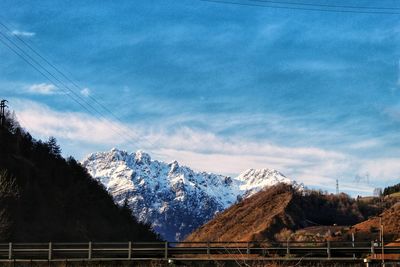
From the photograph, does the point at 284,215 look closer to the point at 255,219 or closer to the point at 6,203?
the point at 255,219

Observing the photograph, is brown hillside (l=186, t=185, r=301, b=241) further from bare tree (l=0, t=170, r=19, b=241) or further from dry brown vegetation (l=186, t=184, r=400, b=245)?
bare tree (l=0, t=170, r=19, b=241)

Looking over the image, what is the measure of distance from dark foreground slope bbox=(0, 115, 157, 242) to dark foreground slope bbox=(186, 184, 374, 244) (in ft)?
48.1

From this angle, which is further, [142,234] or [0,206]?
[142,234]

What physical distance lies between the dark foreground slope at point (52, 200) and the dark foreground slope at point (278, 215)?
14.7 m

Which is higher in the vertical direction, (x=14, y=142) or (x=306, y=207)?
(x=14, y=142)

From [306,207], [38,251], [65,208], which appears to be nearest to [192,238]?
[306,207]

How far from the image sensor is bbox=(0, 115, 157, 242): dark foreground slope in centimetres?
7000

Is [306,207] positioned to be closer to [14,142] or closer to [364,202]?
[364,202]

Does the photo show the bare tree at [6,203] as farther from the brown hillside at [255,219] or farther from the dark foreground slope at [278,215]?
the dark foreground slope at [278,215]

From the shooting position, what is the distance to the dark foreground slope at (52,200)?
2756 inches

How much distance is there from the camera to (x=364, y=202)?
128875mm

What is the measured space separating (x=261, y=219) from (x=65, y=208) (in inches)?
1557

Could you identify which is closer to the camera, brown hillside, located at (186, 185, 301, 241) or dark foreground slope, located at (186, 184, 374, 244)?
brown hillside, located at (186, 185, 301, 241)

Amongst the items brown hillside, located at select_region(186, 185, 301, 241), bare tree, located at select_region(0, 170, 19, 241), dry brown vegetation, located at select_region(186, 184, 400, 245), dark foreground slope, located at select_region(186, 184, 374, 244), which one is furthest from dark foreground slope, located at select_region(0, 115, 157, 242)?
dry brown vegetation, located at select_region(186, 184, 400, 245)
